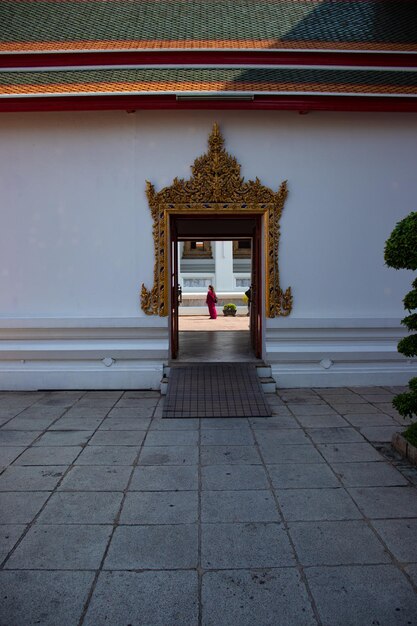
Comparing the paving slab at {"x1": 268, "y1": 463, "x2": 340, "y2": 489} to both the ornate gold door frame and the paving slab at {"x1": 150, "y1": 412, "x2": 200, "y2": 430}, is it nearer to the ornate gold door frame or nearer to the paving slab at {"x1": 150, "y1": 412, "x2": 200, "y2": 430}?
the paving slab at {"x1": 150, "y1": 412, "x2": 200, "y2": 430}

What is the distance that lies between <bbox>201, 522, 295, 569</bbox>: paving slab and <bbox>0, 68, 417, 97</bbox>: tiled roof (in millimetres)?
5418

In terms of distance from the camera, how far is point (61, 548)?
2.98 m

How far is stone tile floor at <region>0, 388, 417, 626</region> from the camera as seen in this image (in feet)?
8.07

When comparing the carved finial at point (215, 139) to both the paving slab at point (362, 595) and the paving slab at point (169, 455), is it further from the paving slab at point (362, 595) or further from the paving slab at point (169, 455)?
the paving slab at point (362, 595)

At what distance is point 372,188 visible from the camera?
7.02 meters

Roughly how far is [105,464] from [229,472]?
114 centimetres

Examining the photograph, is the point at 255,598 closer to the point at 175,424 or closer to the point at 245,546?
the point at 245,546

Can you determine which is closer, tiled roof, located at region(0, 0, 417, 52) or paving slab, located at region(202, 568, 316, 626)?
paving slab, located at region(202, 568, 316, 626)

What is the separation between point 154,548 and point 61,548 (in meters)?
0.58

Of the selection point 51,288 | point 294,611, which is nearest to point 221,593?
point 294,611

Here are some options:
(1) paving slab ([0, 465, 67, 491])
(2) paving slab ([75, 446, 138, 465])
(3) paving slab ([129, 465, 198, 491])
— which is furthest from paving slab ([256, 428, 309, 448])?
(1) paving slab ([0, 465, 67, 491])

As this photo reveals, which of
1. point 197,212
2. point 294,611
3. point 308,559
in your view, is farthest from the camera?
point 197,212

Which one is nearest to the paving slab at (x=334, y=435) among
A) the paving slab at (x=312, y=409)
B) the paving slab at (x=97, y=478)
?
the paving slab at (x=312, y=409)

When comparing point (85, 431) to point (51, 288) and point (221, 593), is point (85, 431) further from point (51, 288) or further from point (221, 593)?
point (221, 593)
